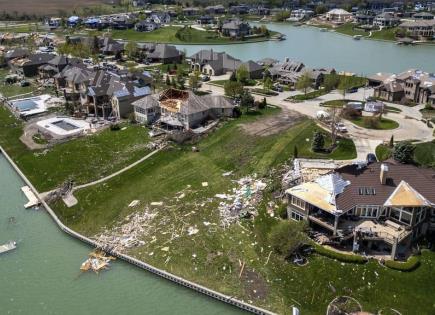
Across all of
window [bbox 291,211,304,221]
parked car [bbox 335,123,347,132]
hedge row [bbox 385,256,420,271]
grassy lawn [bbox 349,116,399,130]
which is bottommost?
hedge row [bbox 385,256,420,271]

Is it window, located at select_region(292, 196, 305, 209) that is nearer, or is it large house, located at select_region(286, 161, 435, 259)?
large house, located at select_region(286, 161, 435, 259)

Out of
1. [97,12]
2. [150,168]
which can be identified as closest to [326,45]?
[150,168]

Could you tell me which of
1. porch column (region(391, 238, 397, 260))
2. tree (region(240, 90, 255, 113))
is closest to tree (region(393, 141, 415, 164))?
porch column (region(391, 238, 397, 260))

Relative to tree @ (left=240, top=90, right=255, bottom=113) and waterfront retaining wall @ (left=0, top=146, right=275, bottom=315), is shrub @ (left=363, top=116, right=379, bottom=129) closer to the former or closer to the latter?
tree @ (left=240, top=90, right=255, bottom=113)

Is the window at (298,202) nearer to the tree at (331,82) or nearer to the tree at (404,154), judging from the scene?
the tree at (404,154)

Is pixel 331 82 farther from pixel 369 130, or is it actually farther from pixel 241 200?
pixel 241 200

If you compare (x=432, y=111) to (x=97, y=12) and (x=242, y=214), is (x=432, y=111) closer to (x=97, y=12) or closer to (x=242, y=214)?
(x=242, y=214)

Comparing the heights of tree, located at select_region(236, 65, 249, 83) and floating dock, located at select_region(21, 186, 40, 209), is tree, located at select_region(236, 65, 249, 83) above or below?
above
